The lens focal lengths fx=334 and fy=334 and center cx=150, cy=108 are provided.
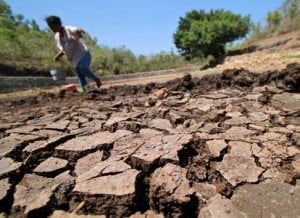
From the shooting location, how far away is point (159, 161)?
2.14m

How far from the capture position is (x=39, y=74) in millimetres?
13023

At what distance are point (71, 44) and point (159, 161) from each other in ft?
12.8

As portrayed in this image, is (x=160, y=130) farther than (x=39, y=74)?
No

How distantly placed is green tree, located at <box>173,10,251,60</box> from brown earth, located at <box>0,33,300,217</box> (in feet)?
38.5

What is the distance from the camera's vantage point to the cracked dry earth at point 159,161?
181 cm

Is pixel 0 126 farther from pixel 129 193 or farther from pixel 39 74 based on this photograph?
pixel 39 74

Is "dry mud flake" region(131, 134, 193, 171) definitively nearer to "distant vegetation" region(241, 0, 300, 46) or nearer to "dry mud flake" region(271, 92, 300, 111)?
"dry mud flake" region(271, 92, 300, 111)

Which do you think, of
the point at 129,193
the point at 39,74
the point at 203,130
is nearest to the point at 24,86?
the point at 39,74

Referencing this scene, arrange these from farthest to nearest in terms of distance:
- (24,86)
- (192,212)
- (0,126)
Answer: (24,86), (0,126), (192,212)

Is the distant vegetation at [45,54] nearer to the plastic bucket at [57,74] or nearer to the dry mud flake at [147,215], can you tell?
the plastic bucket at [57,74]

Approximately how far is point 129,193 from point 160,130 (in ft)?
3.65

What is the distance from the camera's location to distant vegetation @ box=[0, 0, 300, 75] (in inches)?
559

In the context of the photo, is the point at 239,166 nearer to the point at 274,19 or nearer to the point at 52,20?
the point at 52,20

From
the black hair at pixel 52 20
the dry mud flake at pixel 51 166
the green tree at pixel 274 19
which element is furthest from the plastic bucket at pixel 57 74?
the green tree at pixel 274 19
